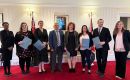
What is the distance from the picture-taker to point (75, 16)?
304 inches

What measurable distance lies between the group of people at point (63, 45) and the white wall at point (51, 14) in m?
1.65

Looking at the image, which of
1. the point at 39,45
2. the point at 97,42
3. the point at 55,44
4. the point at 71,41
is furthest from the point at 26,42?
the point at 97,42

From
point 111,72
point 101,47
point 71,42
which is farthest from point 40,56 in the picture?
point 111,72

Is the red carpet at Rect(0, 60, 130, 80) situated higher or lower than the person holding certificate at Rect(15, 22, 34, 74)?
lower

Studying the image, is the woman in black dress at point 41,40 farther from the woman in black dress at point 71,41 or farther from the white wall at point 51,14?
the white wall at point 51,14

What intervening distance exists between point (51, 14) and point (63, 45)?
195cm

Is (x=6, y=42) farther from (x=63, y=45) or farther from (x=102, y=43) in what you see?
(x=102, y=43)

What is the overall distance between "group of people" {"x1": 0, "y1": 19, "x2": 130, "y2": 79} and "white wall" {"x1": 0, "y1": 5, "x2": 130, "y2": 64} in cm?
165

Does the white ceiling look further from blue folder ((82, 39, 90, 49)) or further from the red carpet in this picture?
the red carpet

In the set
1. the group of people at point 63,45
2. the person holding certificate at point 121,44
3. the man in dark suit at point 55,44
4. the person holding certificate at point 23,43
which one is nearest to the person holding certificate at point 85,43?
the group of people at point 63,45

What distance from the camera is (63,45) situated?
19.7ft

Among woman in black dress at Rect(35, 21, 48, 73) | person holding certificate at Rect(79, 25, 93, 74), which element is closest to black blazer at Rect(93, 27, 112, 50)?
person holding certificate at Rect(79, 25, 93, 74)

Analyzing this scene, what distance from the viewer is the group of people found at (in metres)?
5.12

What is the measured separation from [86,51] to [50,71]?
4.28 feet
